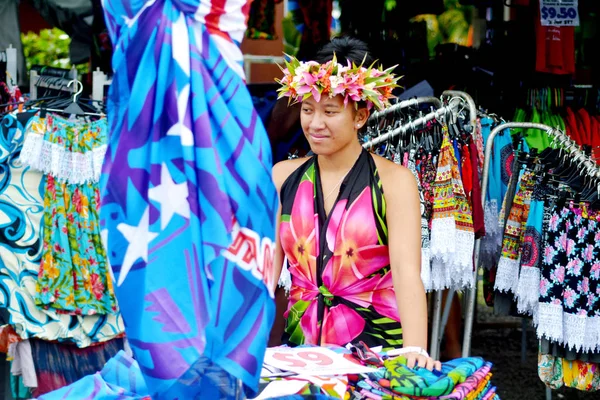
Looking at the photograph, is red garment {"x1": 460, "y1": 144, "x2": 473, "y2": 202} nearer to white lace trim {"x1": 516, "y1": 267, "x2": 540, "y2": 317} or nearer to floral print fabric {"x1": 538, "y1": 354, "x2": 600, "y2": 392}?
white lace trim {"x1": 516, "y1": 267, "x2": 540, "y2": 317}

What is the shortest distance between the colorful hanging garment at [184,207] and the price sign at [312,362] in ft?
1.32

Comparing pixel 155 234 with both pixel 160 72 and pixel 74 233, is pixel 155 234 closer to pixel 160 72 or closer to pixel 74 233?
pixel 160 72

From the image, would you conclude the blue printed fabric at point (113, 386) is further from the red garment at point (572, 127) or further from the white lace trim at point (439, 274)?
the red garment at point (572, 127)

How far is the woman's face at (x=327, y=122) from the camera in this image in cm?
303

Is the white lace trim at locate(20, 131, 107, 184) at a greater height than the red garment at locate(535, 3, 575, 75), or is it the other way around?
the red garment at locate(535, 3, 575, 75)

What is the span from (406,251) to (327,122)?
0.54 metres

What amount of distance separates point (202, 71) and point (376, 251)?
1241 millimetres

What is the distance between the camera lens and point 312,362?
2480mm

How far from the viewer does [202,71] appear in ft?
6.66

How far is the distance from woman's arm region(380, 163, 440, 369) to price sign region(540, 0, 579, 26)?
12.3 ft

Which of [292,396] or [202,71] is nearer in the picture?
[202,71]

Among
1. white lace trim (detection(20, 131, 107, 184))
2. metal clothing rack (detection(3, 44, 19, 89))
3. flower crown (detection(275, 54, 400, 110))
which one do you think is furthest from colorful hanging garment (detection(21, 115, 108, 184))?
flower crown (detection(275, 54, 400, 110))

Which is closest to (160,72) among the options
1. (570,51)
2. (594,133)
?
(594,133)

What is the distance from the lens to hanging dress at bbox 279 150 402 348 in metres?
3.03
